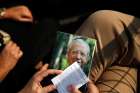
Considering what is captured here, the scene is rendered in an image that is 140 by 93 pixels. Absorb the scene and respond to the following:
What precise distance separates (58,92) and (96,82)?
0.19m

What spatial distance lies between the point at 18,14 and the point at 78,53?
0.88 metres

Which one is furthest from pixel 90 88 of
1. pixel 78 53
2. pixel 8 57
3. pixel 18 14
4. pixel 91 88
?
pixel 18 14

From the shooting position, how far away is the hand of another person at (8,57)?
6.41 feet

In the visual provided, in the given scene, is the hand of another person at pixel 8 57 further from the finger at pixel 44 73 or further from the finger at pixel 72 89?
the finger at pixel 72 89

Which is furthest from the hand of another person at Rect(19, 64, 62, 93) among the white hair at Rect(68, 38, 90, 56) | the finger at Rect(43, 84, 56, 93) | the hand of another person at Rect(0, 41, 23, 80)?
the hand of another person at Rect(0, 41, 23, 80)

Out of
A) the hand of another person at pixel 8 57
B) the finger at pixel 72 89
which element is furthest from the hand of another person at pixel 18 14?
the finger at pixel 72 89

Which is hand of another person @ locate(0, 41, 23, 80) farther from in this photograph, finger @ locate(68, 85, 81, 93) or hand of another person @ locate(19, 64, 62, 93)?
finger @ locate(68, 85, 81, 93)

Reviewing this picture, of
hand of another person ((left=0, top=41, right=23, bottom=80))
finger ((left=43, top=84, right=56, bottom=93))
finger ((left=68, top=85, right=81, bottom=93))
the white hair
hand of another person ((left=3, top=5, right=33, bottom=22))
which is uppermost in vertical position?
the white hair

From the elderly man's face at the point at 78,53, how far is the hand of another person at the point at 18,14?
818 millimetres

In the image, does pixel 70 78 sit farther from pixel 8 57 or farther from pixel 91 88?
pixel 8 57

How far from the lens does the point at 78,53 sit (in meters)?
1.61

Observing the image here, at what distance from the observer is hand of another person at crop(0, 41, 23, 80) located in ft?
6.41

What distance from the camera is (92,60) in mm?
1638

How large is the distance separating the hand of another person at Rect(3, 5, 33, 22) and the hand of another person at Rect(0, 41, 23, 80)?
289 mm
